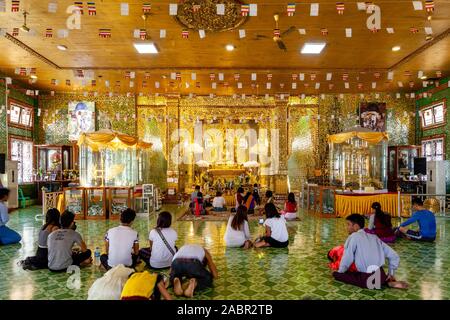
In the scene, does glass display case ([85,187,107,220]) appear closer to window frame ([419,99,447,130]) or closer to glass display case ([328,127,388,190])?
glass display case ([328,127,388,190])

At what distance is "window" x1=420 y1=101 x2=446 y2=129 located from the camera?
12258mm

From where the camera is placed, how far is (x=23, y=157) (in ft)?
43.1

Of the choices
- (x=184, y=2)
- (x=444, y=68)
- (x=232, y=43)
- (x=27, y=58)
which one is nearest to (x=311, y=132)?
(x=444, y=68)

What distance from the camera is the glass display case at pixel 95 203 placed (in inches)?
373

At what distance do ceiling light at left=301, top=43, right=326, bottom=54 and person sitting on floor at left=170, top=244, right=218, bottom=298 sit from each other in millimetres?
6607

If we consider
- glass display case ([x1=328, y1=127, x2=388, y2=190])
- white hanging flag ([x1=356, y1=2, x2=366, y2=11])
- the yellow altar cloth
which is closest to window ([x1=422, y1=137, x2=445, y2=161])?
glass display case ([x1=328, y1=127, x2=388, y2=190])

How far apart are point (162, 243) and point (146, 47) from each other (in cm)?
587

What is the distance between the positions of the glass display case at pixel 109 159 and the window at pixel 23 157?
136 inches

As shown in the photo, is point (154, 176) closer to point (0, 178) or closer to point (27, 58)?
point (0, 178)

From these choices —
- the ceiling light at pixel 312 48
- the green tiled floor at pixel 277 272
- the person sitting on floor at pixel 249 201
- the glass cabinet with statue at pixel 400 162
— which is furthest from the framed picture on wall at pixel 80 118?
Answer: the glass cabinet with statue at pixel 400 162

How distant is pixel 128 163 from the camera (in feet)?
38.5

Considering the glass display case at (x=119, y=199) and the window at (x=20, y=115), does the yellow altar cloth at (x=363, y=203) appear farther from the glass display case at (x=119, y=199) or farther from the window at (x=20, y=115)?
the window at (x=20, y=115)

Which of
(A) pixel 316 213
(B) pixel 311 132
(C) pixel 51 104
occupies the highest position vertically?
(C) pixel 51 104

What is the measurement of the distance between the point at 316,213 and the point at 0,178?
9.85 m
